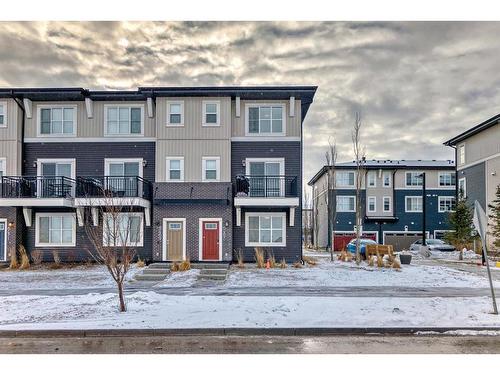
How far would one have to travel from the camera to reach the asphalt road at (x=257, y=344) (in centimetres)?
754

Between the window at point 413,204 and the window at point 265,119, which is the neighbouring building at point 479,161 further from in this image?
the window at point 265,119

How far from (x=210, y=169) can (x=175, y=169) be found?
1.79 metres

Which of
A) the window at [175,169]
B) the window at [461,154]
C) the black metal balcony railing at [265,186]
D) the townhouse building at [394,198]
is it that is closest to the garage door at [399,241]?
the townhouse building at [394,198]

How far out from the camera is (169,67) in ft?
52.1

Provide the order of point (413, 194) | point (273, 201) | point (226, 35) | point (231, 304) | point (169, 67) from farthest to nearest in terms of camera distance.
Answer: point (413, 194), point (273, 201), point (169, 67), point (226, 35), point (231, 304)

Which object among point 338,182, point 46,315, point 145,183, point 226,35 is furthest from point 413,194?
point 46,315

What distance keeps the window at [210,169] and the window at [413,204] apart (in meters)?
31.0

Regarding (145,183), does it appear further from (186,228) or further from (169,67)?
(169,67)

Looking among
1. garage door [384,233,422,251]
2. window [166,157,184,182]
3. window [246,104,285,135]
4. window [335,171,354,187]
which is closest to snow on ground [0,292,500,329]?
window [166,157,184,182]

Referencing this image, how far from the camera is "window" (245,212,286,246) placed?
827 inches

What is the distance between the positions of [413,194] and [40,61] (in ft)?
132

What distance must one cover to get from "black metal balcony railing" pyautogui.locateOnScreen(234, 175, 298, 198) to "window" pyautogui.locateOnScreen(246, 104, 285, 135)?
8.27 feet

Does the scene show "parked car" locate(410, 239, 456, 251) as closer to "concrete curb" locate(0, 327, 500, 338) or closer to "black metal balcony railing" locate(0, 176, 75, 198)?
"concrete curb" locate(0, 327, 500, 338)

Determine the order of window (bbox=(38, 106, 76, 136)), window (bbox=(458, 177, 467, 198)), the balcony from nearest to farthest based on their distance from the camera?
the balcony < window (bbox=(38, 106, 76, 136)) < window (bbox=(458, 177, 467, 198))
